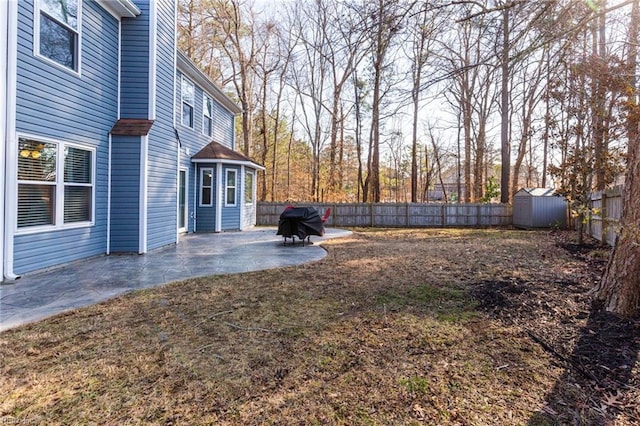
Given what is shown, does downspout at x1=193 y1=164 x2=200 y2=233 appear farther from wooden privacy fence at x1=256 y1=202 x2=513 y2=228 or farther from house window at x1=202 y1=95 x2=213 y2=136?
wooden privacy fence at x1=256 y1=202 x2=513 y2=228

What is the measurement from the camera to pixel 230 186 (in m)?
11.6

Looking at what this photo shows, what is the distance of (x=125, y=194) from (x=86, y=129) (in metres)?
1.37

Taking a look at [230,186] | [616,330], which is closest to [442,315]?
[616,330]

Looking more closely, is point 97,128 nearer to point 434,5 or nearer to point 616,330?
point 434,5

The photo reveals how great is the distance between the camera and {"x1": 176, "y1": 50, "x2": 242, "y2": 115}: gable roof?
29.6 feet

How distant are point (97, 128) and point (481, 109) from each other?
19956 mm

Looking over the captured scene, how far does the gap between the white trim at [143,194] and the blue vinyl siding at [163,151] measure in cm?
20

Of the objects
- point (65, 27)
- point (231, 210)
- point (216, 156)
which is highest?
point (65, 27)

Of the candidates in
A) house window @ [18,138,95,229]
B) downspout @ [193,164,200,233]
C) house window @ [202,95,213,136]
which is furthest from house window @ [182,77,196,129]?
house window @ [18,138,95,229]

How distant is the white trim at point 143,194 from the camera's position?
6.77 metres

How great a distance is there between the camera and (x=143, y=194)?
6.81 m

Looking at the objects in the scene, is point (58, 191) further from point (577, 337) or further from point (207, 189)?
point (577, 337)

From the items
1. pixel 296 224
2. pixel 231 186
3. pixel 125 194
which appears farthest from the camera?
pixel 231 186

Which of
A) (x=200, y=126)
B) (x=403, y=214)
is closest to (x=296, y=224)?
(x=200, y=126)
